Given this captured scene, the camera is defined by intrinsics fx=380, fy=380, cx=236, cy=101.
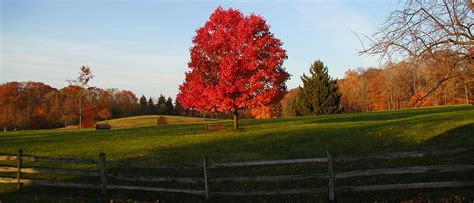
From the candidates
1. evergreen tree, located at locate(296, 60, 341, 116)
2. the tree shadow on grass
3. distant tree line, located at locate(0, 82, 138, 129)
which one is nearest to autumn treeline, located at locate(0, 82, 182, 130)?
distant tree line, located at locate(0, 82, 138, 129)

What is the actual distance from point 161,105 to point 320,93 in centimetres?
7620

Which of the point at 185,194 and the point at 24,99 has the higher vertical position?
the point at 24,99

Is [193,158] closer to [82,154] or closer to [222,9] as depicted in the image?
[82,154]

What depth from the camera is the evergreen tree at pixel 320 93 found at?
209ft

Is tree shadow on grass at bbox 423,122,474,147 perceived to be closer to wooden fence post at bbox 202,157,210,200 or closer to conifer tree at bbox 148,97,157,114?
wooden fence post at bbox 202,157,210,200

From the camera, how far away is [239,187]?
14156 millimetres

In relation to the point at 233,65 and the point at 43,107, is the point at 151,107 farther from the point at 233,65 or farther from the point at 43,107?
the point at 233,65

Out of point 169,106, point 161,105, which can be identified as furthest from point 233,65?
point 169,106

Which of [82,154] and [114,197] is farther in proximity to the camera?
[82,154]

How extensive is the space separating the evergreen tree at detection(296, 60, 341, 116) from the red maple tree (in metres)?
36.8

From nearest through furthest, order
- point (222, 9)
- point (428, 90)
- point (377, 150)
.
Result: 1. point (428, 90)
2. point (377, 150)
3. point (222, 9)

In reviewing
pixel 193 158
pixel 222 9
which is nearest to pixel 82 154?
pixel 193 158

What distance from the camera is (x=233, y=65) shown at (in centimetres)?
2617

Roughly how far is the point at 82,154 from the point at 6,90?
323 ft
